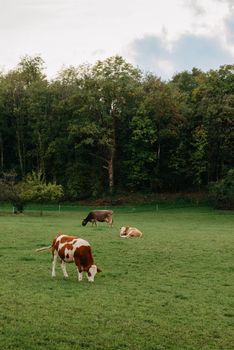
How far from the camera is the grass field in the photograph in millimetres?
8711

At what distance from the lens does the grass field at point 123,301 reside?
8.71m

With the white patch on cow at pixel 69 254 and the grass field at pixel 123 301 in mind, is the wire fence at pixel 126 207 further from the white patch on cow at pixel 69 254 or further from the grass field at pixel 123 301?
the white patch on cow at pixel 69 254

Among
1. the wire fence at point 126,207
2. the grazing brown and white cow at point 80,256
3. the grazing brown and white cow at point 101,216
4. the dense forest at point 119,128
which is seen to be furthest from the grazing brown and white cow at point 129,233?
the dense forest at point 119,128

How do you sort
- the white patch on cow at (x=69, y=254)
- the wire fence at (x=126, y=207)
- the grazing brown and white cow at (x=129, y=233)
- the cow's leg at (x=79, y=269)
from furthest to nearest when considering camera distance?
the wire fence at (x=126, y=207) < the grazing brown and white cow at (x=129, y=233) < the white patch on cow at (x=69, y=254) < the cow's leg at (x=79, y=269)

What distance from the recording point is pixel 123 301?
11.5 metres

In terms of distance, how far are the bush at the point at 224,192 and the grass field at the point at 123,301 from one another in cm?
2932

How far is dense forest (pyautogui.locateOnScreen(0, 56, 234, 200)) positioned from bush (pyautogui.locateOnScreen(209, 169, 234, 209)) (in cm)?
678

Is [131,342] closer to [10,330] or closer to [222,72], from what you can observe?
[10,330]

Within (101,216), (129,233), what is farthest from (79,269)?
(101,216)

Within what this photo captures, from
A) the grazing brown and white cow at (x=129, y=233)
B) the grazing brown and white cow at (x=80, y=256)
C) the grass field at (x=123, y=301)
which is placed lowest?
the grass field at (x=123, y=301)

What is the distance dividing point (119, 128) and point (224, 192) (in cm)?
2070

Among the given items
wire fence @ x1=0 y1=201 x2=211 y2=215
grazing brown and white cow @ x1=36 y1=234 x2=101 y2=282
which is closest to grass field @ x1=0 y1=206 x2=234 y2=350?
grazing brown and white cow @ x1=36 y1=234 x2=101 y2=282

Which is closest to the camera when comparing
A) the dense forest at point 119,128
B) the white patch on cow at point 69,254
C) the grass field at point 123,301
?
the grass field at point 123,301

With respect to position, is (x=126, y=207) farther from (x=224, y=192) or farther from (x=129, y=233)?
(x=129, y=233)
